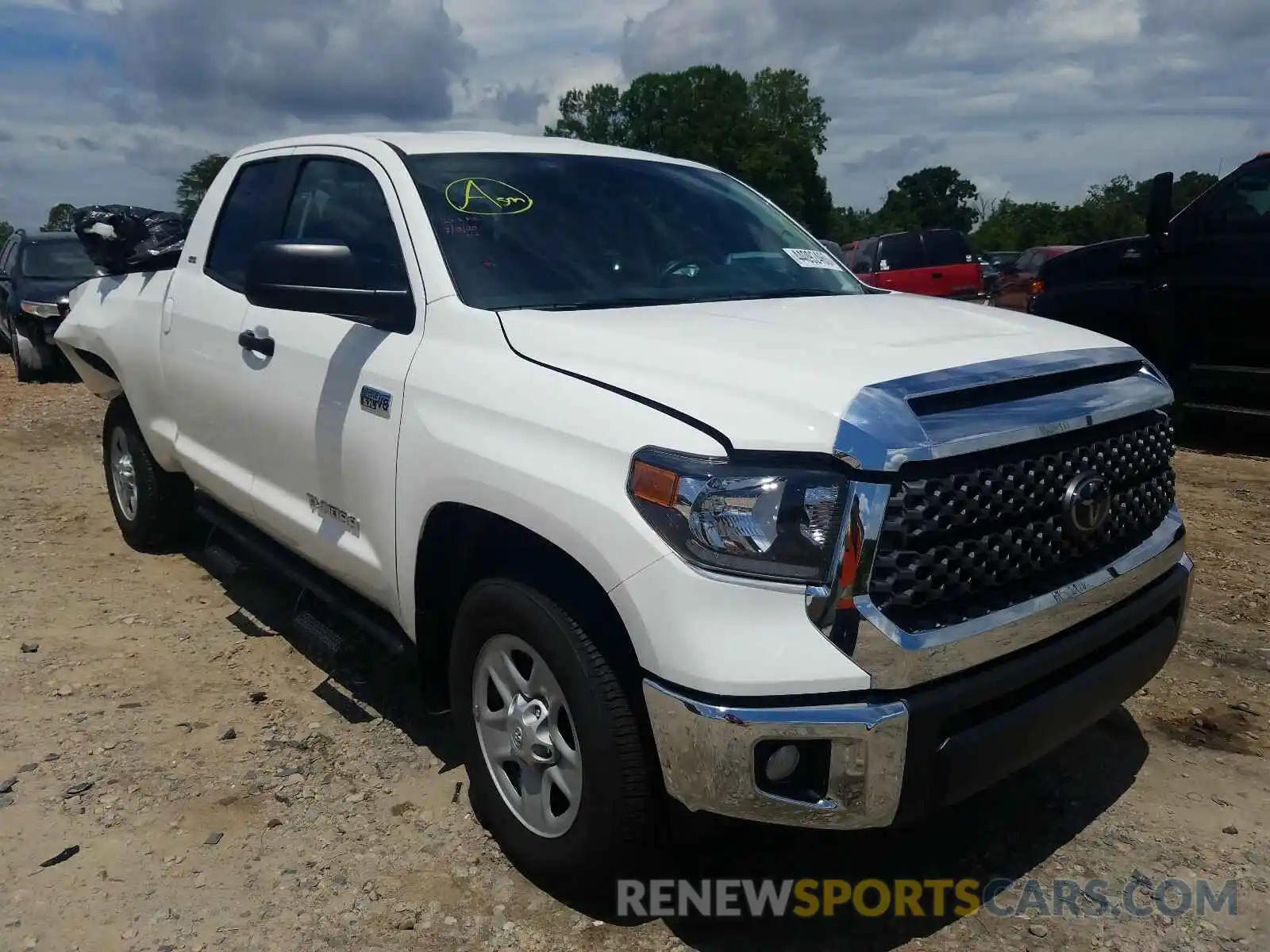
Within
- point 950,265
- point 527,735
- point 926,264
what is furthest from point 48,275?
point 950,265

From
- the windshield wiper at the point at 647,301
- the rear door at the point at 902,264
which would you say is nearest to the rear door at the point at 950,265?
the rear door at the point at 902,264

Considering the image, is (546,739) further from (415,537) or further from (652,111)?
(652,111)

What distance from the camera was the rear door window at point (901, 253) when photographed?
17812 mm

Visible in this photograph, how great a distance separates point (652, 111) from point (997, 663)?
77.5 metres

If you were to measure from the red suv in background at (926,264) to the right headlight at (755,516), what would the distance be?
15.8 metres

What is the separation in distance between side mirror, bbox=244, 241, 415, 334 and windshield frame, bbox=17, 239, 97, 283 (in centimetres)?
1116

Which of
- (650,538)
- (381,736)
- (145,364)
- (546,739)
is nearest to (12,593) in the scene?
(145,364)

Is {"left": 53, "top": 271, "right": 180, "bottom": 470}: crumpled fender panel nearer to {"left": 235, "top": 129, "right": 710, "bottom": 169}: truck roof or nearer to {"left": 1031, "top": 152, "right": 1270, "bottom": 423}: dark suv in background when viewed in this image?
{"left": 235, "top": 129, "right": 710, "bottom": 169}: truck roof

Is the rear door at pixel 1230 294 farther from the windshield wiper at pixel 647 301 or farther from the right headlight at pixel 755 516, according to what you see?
the right headlight at pixel 755 516

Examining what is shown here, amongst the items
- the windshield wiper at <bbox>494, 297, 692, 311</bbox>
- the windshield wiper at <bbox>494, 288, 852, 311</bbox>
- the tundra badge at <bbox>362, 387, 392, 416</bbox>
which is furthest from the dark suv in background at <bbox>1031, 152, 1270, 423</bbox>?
the tundra badge at <bbox>362, 387, 392, 416</bbox>

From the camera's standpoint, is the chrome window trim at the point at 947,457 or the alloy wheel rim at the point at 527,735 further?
the alloy wheel rim at the point at 527,735

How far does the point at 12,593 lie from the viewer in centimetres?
520

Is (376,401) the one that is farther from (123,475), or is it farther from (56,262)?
(56,262)

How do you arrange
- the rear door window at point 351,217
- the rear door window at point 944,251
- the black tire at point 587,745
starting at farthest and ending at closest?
the rear door window at point 944,251, the rear door window at point 351,217, the black tire at point 587,745
